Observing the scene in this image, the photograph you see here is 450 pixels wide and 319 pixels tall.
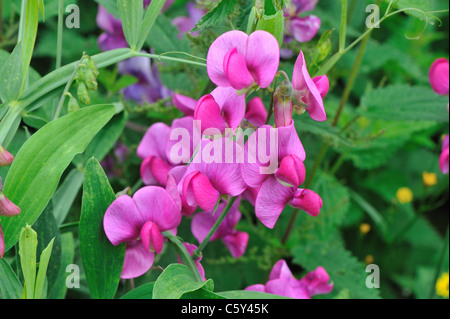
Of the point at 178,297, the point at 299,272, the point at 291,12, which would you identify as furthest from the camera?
the point at 299,272

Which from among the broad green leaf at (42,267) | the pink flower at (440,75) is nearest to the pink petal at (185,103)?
the broad green leaf at (42,267)

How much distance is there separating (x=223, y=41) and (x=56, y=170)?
0.22m

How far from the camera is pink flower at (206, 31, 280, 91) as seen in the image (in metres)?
0.55

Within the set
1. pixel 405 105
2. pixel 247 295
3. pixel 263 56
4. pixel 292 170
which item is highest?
pixel 405 105

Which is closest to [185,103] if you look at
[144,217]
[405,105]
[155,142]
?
[155,142]

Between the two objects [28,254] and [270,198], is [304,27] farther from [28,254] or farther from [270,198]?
[28,254]

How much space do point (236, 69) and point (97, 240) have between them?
0.26 metres

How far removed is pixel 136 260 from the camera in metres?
0.67

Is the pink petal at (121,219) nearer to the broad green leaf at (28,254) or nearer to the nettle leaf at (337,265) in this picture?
the broad green leaf at (28,254)

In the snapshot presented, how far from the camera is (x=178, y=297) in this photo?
56cm

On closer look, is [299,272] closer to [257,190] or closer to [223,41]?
[257,190]

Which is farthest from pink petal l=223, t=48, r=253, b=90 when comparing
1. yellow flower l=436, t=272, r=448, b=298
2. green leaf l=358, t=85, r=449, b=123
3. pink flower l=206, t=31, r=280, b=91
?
yellow flower l=436, t=272, r=448, b=298

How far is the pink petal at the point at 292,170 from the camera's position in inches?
22.2
